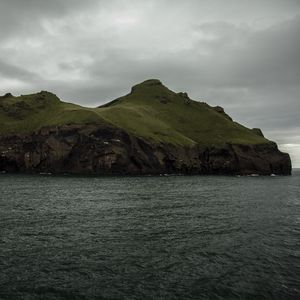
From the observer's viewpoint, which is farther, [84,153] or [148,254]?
[84,153]

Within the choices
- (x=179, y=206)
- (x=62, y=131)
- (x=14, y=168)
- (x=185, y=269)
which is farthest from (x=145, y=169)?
(x=185, y=269)

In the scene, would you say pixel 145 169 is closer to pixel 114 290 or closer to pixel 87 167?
pixel 87 167

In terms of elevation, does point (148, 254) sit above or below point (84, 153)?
below

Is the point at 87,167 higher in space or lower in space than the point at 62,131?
lower

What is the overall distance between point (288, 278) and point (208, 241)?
34.5 feet

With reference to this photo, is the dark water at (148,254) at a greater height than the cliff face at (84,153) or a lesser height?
lesser

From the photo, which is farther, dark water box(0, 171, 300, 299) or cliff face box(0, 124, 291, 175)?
cliff face box(0, 124, 291, 175)

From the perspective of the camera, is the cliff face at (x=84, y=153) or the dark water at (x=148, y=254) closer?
the dark water at (x=148, y=254)

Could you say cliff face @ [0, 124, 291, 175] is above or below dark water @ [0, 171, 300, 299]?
above

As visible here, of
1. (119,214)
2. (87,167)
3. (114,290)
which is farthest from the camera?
(87,167)

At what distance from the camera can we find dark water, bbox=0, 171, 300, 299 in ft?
74.3

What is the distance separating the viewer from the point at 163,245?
109 feet

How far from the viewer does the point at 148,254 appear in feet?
99.1

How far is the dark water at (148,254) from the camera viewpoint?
22641 mm
